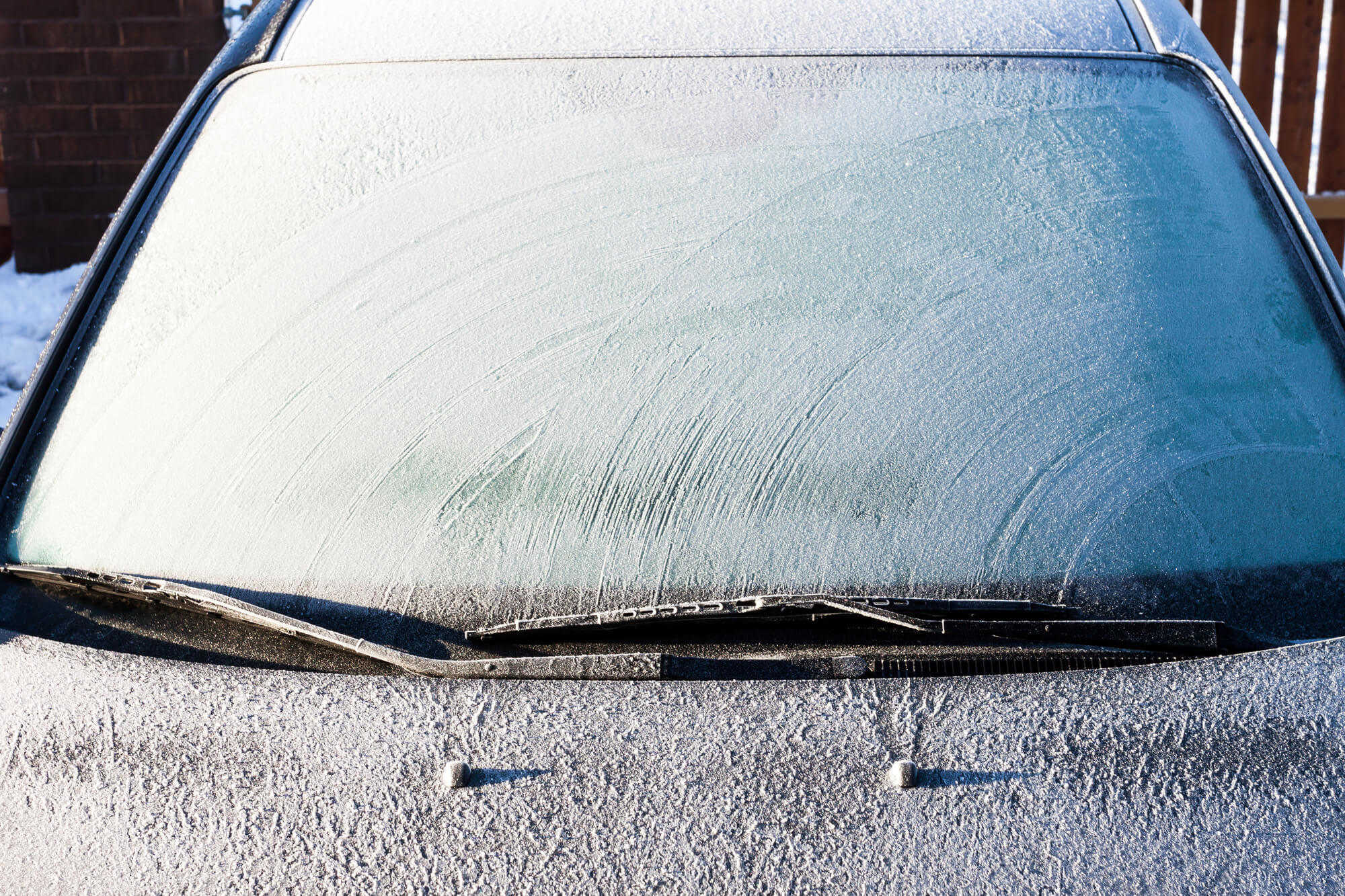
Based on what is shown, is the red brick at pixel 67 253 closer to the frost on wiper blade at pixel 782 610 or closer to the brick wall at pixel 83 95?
the brick wall at pixel 83 95

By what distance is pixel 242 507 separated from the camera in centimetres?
150

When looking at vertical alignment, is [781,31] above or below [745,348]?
above

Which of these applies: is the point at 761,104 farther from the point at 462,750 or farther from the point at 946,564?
the point at 462,750

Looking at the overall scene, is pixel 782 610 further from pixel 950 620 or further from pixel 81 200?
pixel 81 200

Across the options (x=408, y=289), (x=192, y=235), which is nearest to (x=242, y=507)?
(x=408, y=289)

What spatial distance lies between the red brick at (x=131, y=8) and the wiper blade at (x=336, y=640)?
4.41 meters

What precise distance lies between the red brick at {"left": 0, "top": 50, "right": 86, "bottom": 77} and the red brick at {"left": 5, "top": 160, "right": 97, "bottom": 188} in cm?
37

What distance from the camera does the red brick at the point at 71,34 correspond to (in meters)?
5.27

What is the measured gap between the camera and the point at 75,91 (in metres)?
5.37

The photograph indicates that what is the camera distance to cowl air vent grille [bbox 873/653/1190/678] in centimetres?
132

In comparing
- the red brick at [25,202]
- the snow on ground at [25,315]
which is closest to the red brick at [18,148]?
the red brick at [25,202]

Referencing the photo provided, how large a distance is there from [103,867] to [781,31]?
1.39 meters

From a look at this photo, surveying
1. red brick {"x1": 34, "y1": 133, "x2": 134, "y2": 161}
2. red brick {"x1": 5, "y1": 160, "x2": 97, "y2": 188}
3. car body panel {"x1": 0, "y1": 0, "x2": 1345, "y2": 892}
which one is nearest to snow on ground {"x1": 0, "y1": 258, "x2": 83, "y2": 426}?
red brick {"x1": 5, "y1": 160, "x2": 97, "y2": 188}

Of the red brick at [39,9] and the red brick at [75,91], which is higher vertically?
the red brick at [39,9]
